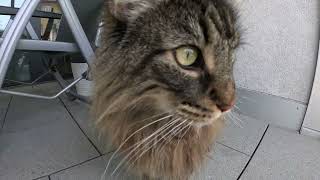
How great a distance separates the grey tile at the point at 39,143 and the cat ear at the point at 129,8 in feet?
2.36

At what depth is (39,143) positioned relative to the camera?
4.26ft

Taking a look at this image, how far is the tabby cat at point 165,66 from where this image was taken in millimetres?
693

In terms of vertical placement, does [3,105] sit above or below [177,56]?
below

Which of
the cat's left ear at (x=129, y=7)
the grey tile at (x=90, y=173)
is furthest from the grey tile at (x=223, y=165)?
the cat's left ear at (x=129, y=7)

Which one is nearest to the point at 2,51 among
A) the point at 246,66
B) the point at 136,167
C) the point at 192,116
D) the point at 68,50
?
the point at 68,50

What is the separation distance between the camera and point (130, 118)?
85cm

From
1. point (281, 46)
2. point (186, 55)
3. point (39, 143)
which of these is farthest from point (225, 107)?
point (281, 46)

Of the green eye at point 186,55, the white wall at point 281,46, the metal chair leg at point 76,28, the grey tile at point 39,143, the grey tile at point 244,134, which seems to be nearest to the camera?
the green eye at point 186,55

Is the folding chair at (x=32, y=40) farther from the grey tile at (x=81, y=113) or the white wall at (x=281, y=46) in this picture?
the white wall at (x=281, y=46)

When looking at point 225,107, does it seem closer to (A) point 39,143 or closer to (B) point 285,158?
(B) point 285,158

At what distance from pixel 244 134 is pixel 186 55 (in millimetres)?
997

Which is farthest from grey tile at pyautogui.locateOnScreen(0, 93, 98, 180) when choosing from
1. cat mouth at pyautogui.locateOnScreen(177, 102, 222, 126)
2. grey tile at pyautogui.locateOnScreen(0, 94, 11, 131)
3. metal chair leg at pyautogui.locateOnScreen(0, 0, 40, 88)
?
cat mouth at pyautogui.locateOnScreen(177, 102, 222, 126)

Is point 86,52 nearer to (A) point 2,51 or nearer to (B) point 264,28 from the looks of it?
(A) point 2,51

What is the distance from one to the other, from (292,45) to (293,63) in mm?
107
